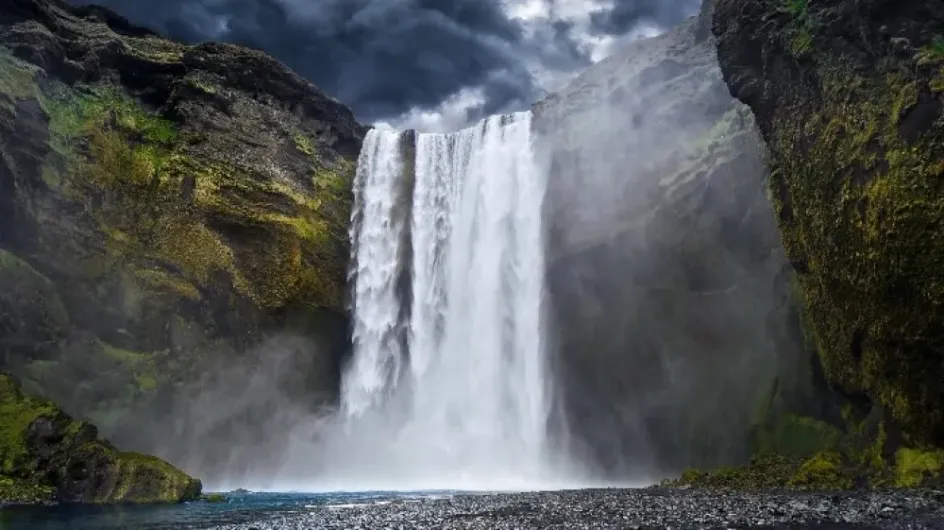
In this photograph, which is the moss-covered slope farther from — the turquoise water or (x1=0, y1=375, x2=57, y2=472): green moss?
the turquoise water

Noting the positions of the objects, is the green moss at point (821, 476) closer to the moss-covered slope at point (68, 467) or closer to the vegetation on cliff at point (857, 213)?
the vegetation on cliff at point (857, 213)

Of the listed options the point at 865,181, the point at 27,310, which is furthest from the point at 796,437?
the point at 27,310

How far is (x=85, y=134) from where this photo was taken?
3834cm

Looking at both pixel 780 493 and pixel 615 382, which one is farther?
pixel 615 382

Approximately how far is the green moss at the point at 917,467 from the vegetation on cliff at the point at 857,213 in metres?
0.05

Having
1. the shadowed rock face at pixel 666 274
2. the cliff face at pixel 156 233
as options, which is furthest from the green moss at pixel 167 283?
the shadowed rock face at pixel 666 274

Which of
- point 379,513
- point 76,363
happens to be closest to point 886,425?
point 379,513

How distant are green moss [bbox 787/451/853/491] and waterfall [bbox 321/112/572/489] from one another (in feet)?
43.8

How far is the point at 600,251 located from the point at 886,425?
19.3m

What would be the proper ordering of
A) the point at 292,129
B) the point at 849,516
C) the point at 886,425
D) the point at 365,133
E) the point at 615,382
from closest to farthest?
the point at 849,516 → the point at 886,425 → the point at 615,382 → the point at 292,129 → the point at 365,133

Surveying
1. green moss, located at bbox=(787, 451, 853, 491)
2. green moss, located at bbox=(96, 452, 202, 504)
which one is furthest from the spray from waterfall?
green moss, located at bbox=(787, 451, 853, 491)

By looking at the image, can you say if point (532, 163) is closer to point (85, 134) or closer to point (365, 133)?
point (365, 133)

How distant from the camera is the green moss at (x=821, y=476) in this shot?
70.6ft

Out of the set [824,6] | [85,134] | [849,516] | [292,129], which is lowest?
[849,516]
